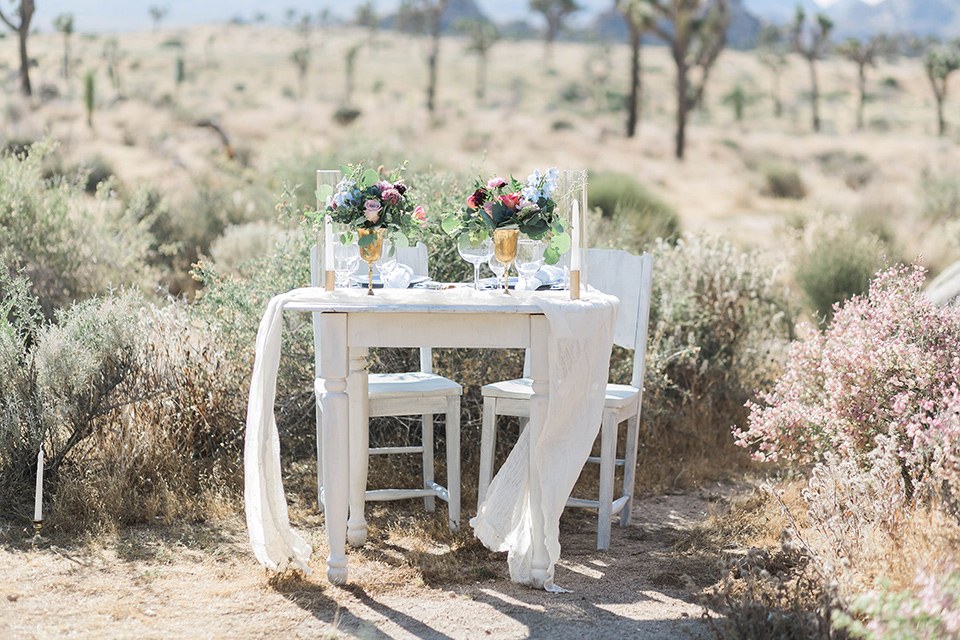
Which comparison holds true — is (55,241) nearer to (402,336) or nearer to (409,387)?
(409,387)

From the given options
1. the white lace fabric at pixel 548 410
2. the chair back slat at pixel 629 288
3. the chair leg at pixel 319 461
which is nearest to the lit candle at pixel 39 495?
the white lace fabric at pixel 548 410

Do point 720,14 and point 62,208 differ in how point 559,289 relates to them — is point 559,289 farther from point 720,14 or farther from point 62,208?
point 720,14

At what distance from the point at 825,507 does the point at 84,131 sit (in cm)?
1946

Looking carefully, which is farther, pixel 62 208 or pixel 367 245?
pixel 62 208

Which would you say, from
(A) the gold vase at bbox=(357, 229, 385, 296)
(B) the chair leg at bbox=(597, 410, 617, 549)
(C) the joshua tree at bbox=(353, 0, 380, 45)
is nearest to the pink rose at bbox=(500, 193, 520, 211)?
(A) the gold vase at bbox=(357, 229, 385, 296)

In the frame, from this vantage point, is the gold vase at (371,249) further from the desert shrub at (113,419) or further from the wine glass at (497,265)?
the desert shrub at (113,419)

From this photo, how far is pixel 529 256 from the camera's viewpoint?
327 cm

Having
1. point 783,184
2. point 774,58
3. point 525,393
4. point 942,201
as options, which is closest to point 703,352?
point 525,393

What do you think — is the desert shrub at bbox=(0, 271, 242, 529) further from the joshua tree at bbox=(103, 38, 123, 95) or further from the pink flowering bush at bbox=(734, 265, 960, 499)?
the joshua tree at bbox=(103, 38, 123, 95)

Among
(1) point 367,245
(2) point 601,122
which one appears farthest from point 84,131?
(2) point 601,122

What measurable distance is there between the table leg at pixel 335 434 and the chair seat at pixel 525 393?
0.79 meters

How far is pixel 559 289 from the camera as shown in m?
3.57

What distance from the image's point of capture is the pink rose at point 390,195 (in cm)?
325

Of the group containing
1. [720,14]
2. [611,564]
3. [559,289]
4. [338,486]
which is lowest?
[611,564]
